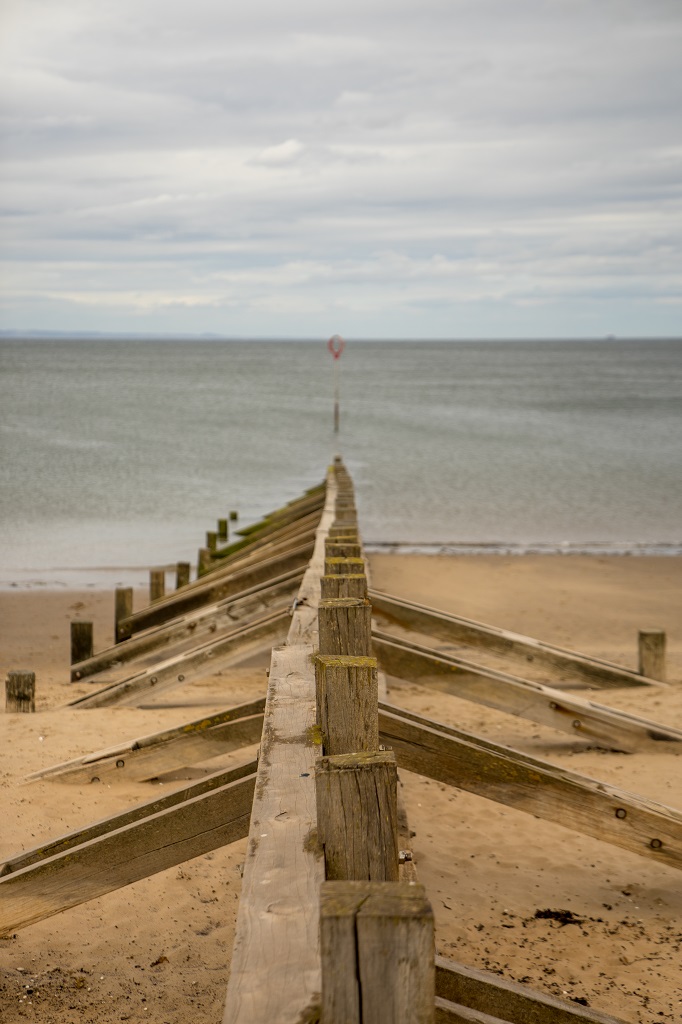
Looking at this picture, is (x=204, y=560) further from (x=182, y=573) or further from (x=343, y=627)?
(x=343, y=627)

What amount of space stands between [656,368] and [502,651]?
455ft

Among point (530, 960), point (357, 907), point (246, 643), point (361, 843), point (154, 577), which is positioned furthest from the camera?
point (154, 577)

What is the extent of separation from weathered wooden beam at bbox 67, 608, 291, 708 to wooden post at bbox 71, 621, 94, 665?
273 cm

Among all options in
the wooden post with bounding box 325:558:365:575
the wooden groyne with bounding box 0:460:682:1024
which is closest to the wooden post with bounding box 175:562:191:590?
the wooden groyne with bounding box 0:460:682:1024

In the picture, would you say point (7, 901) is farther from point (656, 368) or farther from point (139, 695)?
point (656, 368)

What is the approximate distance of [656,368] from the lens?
137125 mm

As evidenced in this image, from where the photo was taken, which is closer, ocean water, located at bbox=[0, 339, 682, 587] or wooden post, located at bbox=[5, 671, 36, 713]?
wooden post, located at bbox=[5, 671, 36, 713]

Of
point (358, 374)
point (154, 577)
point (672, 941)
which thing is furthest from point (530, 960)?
point (358, 374)

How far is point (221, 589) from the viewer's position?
8836 mm

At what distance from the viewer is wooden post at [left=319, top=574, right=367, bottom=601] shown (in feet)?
12.9

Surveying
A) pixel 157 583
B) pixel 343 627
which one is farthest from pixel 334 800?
pixel 157 583

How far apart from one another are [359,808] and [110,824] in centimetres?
190

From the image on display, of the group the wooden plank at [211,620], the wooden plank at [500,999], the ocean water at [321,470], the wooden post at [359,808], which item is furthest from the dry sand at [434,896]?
the ocean water at [321,470]

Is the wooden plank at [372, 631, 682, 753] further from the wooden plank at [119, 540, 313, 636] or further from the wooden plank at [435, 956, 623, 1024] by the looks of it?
the wooden plank at [435, 956, 623, 1024]
